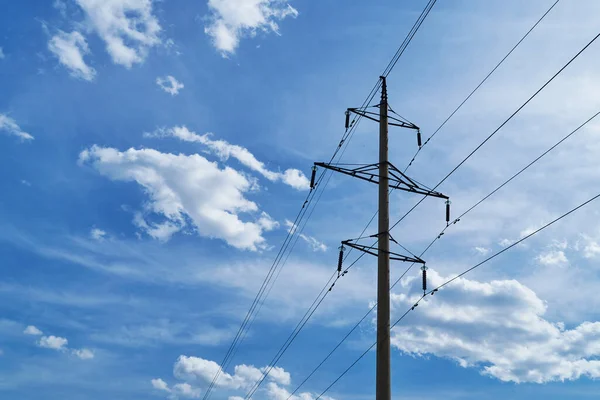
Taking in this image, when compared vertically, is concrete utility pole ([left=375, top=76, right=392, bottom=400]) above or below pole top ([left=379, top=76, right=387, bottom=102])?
below

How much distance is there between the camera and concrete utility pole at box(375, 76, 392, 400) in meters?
22.6

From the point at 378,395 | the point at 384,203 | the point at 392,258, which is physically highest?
the point at 384,203

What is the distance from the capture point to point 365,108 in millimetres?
29875

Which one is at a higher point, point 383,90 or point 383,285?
point 383,90

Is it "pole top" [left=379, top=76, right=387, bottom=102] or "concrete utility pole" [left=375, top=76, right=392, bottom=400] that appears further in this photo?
"pole top" [left=379, top=76, right=387, bottom=102]

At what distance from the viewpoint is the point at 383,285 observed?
942 inches

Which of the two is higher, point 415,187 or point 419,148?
point 419,148

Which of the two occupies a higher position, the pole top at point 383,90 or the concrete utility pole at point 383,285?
the pole top at point 383,90

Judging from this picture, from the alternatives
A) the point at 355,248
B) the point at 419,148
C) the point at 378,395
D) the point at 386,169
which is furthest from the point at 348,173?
the point at 378,395

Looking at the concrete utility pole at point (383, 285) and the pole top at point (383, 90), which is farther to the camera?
the pole top at point (383, 90)

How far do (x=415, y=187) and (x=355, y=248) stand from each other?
14.2 feet

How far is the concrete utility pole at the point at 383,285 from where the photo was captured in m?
22.6

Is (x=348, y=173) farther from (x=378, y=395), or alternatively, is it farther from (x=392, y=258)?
(x=378, y=395)

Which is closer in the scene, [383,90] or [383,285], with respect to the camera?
[383,285]
